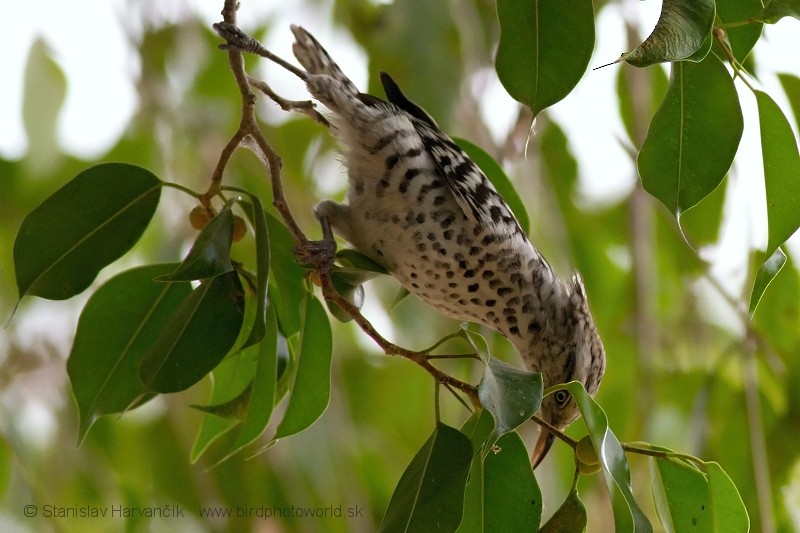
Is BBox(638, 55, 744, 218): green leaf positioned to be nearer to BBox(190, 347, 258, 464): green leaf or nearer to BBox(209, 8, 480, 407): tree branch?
BBox(209, 8, 480, 407): tree branch

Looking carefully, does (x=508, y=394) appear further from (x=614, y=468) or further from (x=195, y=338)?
(x=195, y=338)

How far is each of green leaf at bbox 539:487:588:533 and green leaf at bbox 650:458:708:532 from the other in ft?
0.74

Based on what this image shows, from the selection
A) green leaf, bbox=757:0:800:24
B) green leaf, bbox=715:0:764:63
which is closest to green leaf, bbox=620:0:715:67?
green leaf, bbox=757:0:800:24

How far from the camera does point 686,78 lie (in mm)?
1691

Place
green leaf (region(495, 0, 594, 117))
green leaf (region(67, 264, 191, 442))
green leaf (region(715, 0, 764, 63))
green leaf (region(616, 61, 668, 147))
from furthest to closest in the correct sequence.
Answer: green leaf (region(616, 61, 668, 147)), green leaf (region(67, 264, 191, 442)), green leaf (region(715, 0, 764, 63)), green leaf (region(495, 0, 594, 117))

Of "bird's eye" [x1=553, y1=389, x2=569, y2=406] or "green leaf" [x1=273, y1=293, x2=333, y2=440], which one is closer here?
"green leaf" [x1=273, y1=293, x2=333, y2=440]

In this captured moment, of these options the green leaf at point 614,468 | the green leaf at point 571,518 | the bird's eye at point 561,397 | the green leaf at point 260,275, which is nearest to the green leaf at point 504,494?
the green leaf at point 571,518

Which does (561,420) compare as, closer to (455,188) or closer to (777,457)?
(455,188)

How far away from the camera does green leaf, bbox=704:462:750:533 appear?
1722mm

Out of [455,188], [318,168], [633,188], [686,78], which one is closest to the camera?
[686,78]

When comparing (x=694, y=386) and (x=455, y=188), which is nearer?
(x=455, y=188)

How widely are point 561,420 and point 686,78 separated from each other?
3.66 feet

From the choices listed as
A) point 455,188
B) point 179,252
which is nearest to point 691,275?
point 455,188

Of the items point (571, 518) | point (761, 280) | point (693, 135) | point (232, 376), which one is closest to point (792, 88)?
point (693, 135)
